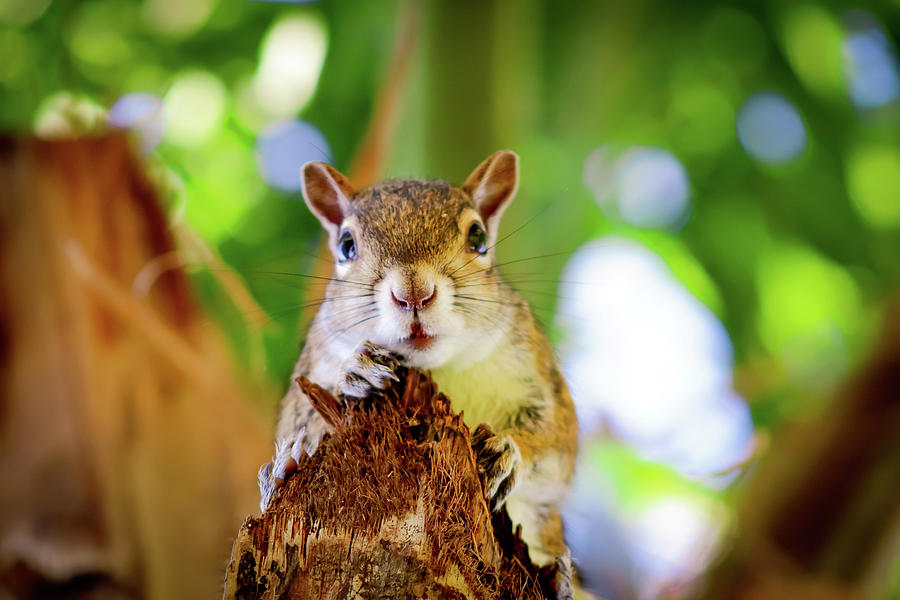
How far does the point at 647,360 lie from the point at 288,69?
0.91 m

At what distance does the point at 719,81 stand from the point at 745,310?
639 mm

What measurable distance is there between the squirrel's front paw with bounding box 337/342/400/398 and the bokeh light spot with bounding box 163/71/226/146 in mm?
878

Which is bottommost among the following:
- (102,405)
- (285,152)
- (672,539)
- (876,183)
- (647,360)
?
(672,539)

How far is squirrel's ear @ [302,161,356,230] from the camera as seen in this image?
0.66m

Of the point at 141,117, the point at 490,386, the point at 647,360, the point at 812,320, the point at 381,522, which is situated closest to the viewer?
the point at 381,522

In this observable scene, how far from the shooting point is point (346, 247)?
734 millimetres

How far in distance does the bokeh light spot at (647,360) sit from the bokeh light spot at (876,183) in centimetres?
76

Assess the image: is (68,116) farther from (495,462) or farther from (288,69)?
(495,462)

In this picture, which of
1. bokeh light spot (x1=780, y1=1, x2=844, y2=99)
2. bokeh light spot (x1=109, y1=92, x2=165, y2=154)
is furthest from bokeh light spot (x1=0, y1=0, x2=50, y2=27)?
bokeh light spot (x1=780, y1=1, x2=844, y2=99)

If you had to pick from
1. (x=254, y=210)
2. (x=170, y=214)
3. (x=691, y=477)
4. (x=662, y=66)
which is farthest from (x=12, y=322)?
(x=662, y=66)

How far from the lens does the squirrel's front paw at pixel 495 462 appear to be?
0.66 m

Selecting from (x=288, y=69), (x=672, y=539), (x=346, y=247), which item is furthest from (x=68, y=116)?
(x=672, y=539)

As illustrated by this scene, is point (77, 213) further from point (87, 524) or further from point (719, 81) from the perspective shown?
point (719, 81)

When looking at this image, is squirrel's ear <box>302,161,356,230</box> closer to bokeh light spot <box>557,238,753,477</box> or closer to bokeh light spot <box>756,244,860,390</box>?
bokeh light spot <box>557,238,753,477</box>
